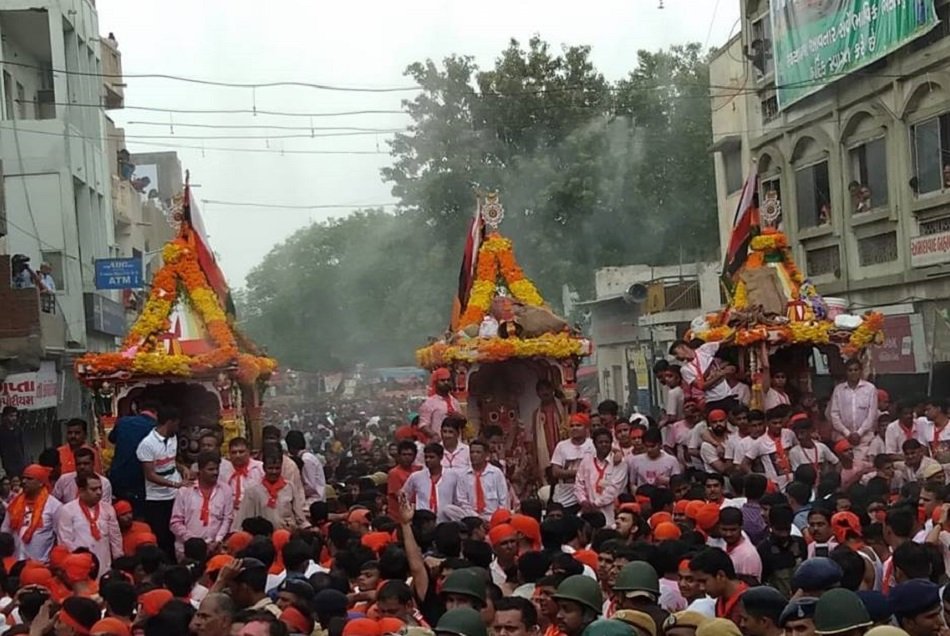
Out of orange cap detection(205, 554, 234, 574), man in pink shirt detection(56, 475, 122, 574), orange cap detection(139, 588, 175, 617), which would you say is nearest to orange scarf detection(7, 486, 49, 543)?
man in pink shirt detection(56, 475, 122, 574)

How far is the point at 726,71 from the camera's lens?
30797mm

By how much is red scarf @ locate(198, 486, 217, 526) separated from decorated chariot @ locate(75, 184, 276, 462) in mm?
2988

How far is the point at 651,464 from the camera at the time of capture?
13039 millimetres

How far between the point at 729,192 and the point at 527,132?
7.22 meters

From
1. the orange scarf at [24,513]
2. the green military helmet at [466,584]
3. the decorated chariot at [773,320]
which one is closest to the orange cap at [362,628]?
the green military helmet at [466,584]

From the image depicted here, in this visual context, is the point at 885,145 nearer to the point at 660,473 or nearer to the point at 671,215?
the point at 660,473

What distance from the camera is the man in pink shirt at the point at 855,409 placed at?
14.4 m

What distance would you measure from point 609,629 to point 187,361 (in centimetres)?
987

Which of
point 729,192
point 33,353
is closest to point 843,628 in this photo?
point 33,353

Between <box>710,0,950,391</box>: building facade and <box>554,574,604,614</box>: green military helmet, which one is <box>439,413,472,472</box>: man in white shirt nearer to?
<box>554,574,604,614</box>: green military helmet

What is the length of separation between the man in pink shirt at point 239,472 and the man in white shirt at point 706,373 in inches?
197

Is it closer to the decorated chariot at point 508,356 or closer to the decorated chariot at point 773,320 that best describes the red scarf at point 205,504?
the decorated chariot at point 508,356

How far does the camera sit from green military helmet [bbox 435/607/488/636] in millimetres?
6254

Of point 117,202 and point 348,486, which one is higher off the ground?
point 117,202
